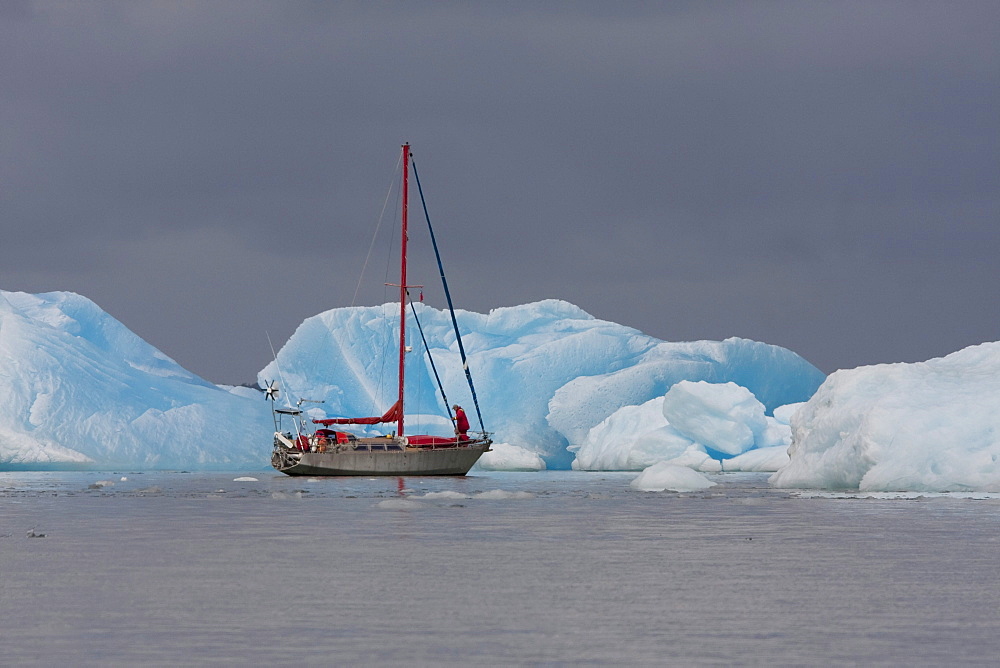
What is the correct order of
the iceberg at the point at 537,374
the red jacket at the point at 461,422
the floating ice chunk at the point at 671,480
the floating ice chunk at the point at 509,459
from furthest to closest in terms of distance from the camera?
the iceberg at the point at 537,374 → the floating ice chunk at the point at 509,459 → the red jacket at the point at 461,422 → the floating ice chunk at the point at 671,480

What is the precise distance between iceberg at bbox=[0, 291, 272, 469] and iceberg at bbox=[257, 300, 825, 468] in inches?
252

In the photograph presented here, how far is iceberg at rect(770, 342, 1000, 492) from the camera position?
2697 centimetres

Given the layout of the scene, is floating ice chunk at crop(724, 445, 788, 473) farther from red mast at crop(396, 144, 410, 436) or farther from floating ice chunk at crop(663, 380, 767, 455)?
red mast at crop(396, 144, 410, 436)

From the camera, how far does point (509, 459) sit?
63969 mm

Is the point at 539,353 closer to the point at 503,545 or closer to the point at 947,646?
the point at 503,545

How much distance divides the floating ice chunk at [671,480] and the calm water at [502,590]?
12179 millimetres

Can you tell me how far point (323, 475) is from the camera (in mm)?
47500

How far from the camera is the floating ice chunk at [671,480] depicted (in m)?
32.4

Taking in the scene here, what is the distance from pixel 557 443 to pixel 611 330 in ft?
23.0

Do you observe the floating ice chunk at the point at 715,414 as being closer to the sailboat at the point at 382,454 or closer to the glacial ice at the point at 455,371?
the glacial ice at the point at 455,371

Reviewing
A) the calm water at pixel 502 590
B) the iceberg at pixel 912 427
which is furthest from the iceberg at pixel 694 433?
the calm water at pixel 502 590

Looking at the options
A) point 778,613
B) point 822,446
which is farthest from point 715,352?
point 778,613

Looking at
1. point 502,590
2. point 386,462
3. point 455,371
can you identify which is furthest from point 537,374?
point 502,590

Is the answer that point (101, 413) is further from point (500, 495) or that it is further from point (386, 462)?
point (500, 495)
